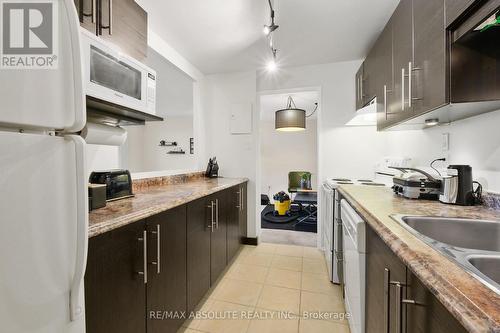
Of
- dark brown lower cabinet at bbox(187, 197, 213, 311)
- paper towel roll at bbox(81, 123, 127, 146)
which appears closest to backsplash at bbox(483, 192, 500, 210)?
dark brown lower cabinet at bbox(187, 197, 213, 311)

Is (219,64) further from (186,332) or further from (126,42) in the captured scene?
(186,332)

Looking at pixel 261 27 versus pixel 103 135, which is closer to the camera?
pixel 103 135

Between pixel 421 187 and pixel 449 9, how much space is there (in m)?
0.94

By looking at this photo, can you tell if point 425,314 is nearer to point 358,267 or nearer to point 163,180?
point 358,267

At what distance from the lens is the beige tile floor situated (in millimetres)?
1532

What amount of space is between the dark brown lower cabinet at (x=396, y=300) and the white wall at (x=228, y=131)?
203 cm

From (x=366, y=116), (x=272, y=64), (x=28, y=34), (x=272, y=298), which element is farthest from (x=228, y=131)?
(x=28, y=34)

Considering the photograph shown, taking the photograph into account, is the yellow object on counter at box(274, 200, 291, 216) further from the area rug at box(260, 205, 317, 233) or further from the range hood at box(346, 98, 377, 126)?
the range hood at box(346, 98, 377, 126)

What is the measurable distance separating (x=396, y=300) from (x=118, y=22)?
1.97 m

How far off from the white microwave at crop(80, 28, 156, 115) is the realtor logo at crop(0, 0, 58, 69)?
37 centimetres

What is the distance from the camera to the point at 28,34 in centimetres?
58

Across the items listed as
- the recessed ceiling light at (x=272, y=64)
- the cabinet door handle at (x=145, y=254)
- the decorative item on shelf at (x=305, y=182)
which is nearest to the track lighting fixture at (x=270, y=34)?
the recessed ceiling light at (x=272, y=64)

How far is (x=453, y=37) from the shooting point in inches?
37.0

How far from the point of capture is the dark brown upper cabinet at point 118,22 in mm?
1126
